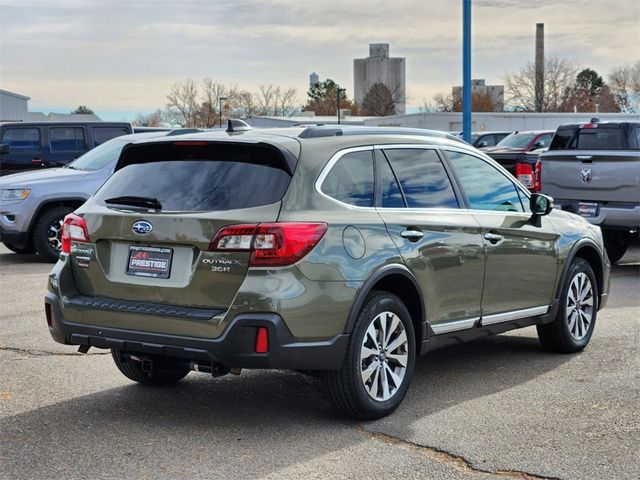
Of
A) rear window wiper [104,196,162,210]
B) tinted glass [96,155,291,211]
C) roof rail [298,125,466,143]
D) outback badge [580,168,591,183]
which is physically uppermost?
roof rail [298,125,466,143]

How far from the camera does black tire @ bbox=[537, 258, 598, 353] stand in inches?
297

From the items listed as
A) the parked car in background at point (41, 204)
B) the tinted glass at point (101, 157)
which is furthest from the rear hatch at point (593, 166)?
A: the tinted glass at point (101, 157)

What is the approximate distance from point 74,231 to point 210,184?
39.2 inches

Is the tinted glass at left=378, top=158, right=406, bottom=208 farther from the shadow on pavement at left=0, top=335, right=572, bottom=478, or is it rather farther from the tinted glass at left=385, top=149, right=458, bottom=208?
the shadow on pavement at left=0, top=335, right=572, bottom=478

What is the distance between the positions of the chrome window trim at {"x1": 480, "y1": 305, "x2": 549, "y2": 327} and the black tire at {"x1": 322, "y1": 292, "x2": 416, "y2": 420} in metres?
0.92

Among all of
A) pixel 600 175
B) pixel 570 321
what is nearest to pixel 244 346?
pixel 570 321

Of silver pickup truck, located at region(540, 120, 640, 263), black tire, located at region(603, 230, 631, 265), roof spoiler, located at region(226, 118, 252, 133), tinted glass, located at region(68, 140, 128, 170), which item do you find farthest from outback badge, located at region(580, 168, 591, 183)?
roof spoiler, located at region(226, 118, 252, 133)

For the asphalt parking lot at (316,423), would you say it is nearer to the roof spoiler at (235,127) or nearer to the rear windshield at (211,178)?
the rear windshield at (211,178)

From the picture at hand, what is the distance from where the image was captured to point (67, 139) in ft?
58.0

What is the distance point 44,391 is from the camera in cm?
641

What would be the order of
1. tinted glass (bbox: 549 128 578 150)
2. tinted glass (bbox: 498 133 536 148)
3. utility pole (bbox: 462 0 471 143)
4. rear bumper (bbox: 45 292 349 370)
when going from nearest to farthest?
1. rear bumper (bbox: 45 292 349 370)
2. tinted glass (bbox: 549 128 578 150)
3. utility pole (bbox: 462 0 471 143)
4. tinted glass (bbox: 498 133 536 148)

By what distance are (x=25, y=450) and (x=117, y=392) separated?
1.28 metres

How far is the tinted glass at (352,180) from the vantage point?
222 inches

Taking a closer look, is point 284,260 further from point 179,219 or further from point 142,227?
point 142,227
